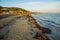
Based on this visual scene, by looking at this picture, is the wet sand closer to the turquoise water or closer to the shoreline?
the shoreline

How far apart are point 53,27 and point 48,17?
9.1 inches

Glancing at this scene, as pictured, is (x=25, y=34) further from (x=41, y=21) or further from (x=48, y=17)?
(x=48, y=17)

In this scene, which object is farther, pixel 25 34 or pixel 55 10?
pixel 55 10

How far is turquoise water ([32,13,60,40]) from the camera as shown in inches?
85.3

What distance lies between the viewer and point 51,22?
2260mm

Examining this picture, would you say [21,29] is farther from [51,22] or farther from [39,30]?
[51,22]

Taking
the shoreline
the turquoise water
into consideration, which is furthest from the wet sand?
the turquoise water

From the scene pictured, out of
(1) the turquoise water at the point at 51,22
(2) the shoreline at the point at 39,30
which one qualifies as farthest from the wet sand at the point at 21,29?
(1) the turquoise water at the point at 51,22

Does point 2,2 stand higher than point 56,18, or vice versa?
point 2,2

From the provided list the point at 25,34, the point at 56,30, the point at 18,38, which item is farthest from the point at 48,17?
the point at 18,38

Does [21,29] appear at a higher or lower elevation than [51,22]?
lower

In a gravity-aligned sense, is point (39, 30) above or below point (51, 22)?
below

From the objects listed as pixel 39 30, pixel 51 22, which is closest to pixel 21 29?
pixel 39 30

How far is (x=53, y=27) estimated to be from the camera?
2.19m
